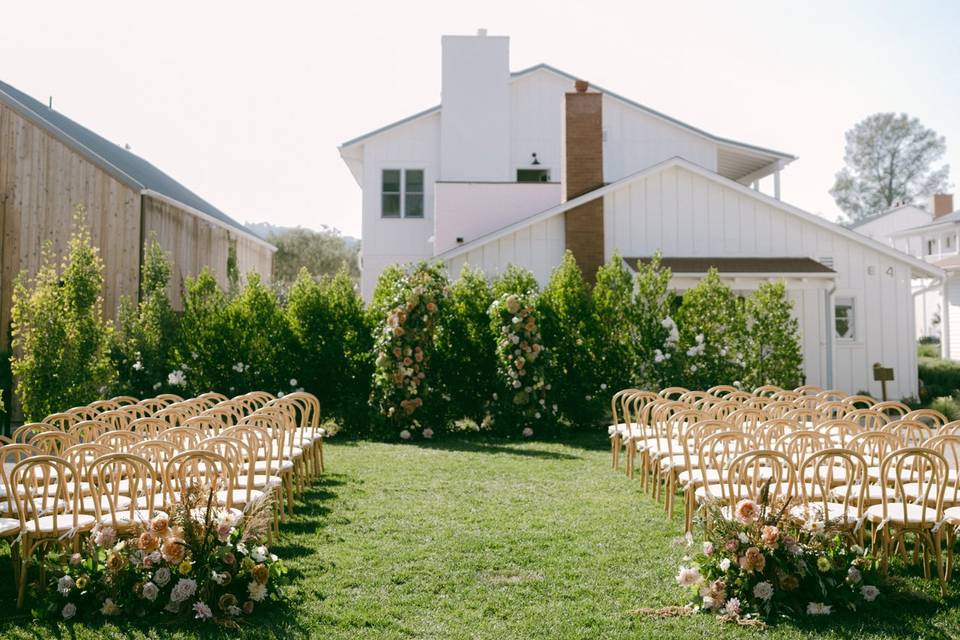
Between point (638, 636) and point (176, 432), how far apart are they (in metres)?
4.35

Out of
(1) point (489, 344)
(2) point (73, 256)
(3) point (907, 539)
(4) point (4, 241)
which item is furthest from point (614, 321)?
(4) point (4, 241)

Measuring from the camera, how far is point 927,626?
15.9ft

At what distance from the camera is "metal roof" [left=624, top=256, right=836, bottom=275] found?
1580cm

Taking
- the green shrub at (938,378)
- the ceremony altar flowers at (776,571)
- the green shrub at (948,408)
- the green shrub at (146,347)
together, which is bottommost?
the ceremony altar flowers at (776,571)

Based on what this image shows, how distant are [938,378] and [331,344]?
1502cm

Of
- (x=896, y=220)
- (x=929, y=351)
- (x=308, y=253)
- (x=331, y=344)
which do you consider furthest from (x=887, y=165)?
(x=331, y=344)

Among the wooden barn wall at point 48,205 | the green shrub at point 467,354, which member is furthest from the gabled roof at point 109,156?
the green shrub at point 467,354

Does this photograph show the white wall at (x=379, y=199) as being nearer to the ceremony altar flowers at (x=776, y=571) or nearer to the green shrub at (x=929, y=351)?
the green shrub at (x=929, y=351)

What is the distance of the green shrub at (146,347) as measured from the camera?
13.9 m

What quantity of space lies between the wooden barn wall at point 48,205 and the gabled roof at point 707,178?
6.43m

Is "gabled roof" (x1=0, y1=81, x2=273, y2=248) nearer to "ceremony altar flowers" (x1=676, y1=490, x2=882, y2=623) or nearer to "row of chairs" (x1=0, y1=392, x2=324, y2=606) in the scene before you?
"row of chairs" (x1=0, y1=392, x2=324, y2=606)

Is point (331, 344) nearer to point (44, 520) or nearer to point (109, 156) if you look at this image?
point (44, 520)

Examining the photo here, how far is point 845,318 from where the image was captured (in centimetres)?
1758

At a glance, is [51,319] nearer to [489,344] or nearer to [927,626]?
[489,344]
